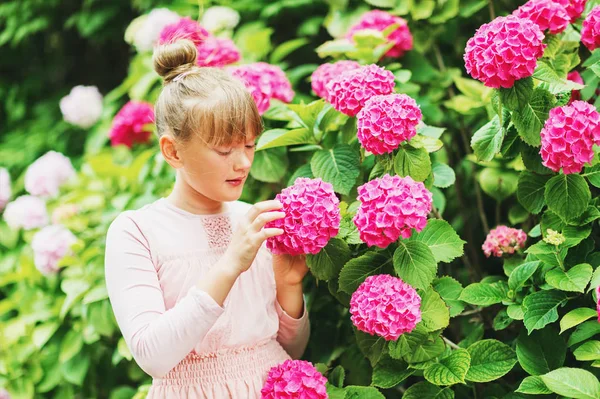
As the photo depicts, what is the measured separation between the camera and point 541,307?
5.40 ft

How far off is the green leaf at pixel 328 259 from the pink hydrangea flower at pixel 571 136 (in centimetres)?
53

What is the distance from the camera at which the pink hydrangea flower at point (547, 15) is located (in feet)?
5.70

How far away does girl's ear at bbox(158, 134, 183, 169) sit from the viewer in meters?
1.56

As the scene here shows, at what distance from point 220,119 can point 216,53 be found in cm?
97

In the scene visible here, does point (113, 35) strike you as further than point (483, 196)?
Yes

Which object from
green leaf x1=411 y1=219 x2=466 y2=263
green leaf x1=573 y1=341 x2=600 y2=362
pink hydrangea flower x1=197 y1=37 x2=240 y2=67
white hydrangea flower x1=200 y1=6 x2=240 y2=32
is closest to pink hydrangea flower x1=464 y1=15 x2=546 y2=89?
green leaf x1=411 y1=219 x2=466 y2=263

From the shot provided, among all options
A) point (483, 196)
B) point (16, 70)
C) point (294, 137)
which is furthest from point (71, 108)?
point (483, 196)

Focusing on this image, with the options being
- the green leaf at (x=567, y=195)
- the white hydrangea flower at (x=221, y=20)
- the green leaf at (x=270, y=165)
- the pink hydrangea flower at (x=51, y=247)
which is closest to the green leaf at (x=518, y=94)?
the green leaf at (x=567, y=195)

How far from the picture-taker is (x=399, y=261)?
1.58 m

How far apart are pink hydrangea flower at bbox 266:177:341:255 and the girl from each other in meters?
0.04

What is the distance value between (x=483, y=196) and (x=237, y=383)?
1.39m

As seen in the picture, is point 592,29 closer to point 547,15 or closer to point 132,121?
point 547,15

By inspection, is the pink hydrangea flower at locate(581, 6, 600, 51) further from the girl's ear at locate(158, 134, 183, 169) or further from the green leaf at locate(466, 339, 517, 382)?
the girl's ear at locate(158, 134, 183, 169)

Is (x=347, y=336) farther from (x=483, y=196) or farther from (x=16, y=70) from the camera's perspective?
(x=16, y=70)
